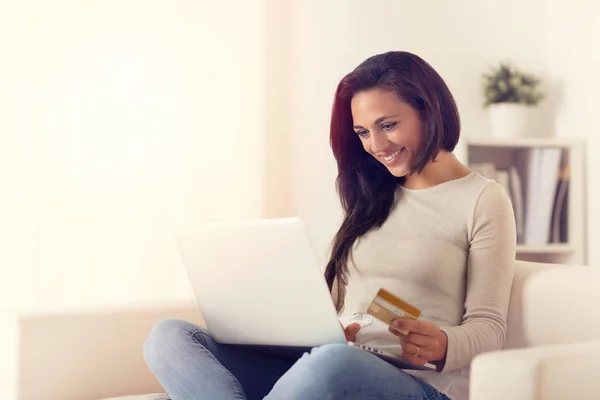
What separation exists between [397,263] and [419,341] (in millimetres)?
302

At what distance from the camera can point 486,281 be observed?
Result: 142 cm

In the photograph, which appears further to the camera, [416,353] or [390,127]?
[390,127]

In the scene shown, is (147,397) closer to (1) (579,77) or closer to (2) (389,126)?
(2) (389,126)

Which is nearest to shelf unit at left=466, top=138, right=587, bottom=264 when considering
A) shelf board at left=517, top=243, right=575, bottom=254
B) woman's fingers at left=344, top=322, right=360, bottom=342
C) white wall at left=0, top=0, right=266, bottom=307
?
shelf board at left=517, top=243, right=575, bottom=254

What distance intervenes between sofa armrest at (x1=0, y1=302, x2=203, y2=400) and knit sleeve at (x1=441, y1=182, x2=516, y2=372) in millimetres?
663

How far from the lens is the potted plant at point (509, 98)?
119 inches

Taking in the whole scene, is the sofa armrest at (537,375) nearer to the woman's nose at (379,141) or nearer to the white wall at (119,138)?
the woman's nose at (379,141)

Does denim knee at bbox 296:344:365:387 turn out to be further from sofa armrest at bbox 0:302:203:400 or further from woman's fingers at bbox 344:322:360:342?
sofa armrest at bbox 0:302:203:400

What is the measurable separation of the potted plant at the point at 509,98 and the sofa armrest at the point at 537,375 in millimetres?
2137

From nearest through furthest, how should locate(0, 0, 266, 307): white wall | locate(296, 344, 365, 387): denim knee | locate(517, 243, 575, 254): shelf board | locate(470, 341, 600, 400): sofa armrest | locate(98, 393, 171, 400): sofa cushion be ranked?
locate(470, 341, 600, 400): sofa armrest
locate(296, 344, 365, 387): denim knee
locate(98, 393, 171, 400): sofa cushion
locate(0, 0, 266, 307): white wall
locate(517, 243, 575, 254): shelf board

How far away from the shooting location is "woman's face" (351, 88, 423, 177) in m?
1.60

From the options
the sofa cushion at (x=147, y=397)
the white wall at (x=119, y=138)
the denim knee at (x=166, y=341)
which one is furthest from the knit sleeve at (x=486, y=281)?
the white wall at (x=119, y=138)

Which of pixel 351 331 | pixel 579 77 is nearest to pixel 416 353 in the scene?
pixel 351 331

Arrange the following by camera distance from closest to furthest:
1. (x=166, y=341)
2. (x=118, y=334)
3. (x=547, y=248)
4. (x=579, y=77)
A: (x=166, y=341)
(x=118, y=334)
(x=547, y=248)
(x=579, y=77)
